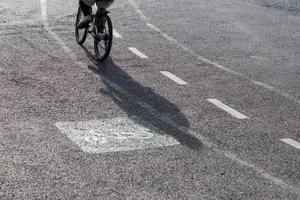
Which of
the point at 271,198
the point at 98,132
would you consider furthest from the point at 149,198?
the point at 98,132

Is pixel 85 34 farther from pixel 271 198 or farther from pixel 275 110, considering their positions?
pixel 271 198

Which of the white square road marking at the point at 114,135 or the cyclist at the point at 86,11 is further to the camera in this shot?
the cyclist at the point at 86,11

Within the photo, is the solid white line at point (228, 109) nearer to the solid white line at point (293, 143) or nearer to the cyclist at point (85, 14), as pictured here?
the solid white line at point (293, 143)

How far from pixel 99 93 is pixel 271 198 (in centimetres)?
372

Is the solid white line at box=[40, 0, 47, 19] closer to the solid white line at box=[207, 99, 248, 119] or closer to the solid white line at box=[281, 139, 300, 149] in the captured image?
the solid white line at box=[207, 99, 248, 119]

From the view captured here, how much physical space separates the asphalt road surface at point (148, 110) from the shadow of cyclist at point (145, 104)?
0.02m

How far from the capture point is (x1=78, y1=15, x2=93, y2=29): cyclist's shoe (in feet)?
35.6

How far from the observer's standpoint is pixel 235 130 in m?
7.79

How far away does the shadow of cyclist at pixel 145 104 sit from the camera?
7.55 metres

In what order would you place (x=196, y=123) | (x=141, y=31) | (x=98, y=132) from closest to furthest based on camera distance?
(x=98, y=132) → (x=196, y=123) → (x=141, y=31)

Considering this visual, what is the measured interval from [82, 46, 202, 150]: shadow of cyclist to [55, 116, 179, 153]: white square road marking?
0.20m

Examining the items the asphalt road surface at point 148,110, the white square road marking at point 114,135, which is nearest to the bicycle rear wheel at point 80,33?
the asphalt road surface at point 148,110

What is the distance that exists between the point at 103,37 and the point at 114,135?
3.56m

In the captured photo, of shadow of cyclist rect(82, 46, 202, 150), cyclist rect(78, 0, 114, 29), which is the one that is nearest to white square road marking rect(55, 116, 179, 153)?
shadow of cyclist rect(82, 46, 202, 150)
